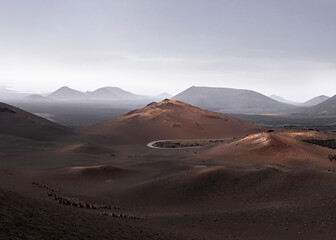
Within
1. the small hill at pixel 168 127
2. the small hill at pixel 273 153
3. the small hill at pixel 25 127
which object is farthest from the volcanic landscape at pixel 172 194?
the small hill at pixel 168 127

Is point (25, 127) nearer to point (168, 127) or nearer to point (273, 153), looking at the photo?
point (168, 127)

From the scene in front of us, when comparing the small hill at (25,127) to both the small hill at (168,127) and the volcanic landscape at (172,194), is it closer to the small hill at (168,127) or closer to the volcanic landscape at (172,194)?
the volcanic landscape at (172,194)

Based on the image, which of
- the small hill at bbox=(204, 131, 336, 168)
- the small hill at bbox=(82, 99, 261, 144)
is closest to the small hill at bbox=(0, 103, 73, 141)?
the small hill at bbox=(82, 99, 261, 144)

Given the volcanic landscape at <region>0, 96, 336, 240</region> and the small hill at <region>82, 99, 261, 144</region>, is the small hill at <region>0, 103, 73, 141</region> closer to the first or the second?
the volcanic landscape at <region>0, 96, 336, 240</region>

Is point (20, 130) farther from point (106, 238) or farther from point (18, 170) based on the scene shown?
point (106, 238)

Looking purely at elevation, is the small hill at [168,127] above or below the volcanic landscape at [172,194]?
above

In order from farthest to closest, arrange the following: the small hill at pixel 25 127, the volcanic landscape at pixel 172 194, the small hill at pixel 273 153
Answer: the small hill at pixel 25 127 < the small hill at pixel 273 153 < the volcanic landscape at pixel 172 194
